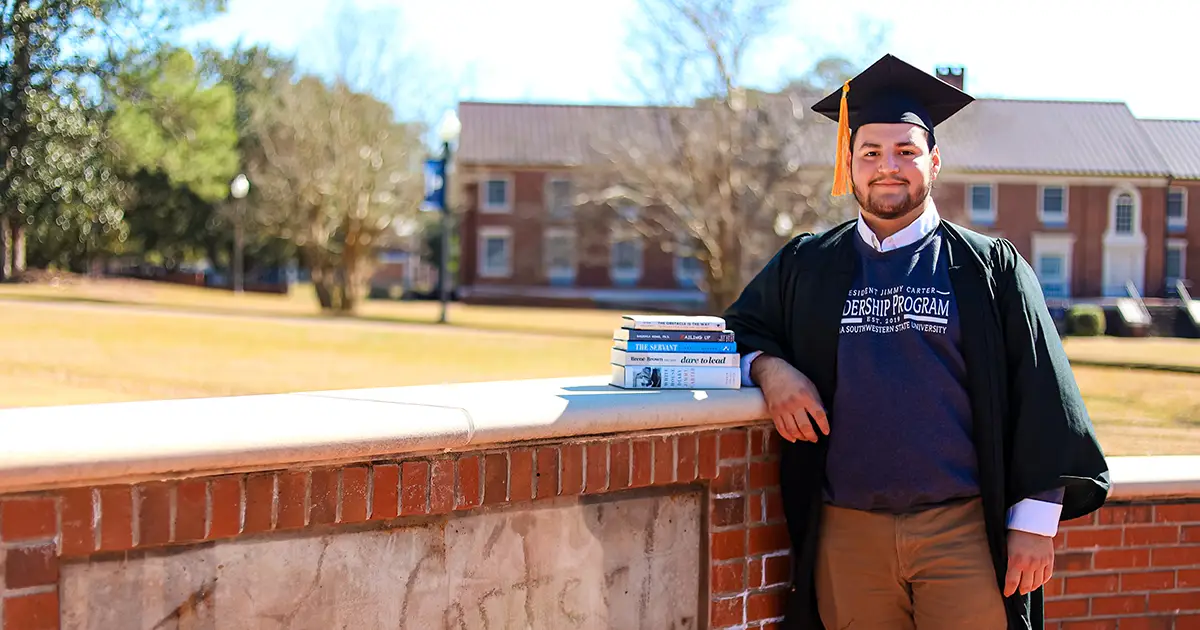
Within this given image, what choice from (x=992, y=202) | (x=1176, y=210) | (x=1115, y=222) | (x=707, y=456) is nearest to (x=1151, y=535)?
(x=707, y=456)

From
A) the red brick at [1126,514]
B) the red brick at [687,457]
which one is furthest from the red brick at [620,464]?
the red brick at [1126,514]

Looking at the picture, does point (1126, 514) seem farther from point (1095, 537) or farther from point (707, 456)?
point (707, 456)

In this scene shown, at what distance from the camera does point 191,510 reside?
2.38 metres

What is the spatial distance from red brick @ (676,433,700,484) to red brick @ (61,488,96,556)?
5.29ft

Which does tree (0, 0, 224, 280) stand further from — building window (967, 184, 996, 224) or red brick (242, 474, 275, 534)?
building window (967, 184, 996, 224)

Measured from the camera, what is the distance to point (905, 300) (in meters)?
3.02

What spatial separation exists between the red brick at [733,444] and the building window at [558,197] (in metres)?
43.7

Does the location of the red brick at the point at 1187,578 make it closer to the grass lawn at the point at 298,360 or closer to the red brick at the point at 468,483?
the grass lawn at the point at 298,360

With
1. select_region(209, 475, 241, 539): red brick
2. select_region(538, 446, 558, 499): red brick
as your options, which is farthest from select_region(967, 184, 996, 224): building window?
select_region(209, 475, 241, 539): red brick

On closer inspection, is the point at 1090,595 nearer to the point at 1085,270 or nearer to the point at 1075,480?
the point at 1075,480

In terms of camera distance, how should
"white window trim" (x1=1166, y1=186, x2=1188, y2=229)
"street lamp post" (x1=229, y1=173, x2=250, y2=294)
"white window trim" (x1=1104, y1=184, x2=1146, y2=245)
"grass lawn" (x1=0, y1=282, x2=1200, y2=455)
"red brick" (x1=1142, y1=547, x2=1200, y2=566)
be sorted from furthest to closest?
"white window trim" (x1=1104, y1=184, x2=1146, y2=245)
"white window trim" (x1=1166, y1=186, x2=1188, y2=229)
"street lamp post" (x1=229, y1=173, x2=250, y2=294)
"grass lawn" (x1=0, y1=282, x2=1200, y2=455)
"red brick" (x1=1142, y1=547, x2=1200, y2=566)

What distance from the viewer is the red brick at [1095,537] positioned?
394cm

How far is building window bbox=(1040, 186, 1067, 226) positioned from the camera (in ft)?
149

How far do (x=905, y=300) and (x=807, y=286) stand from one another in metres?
0.30
